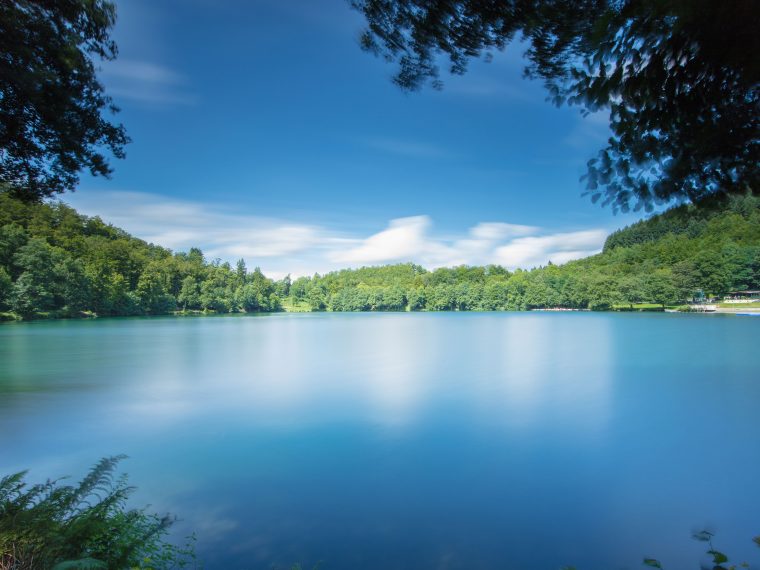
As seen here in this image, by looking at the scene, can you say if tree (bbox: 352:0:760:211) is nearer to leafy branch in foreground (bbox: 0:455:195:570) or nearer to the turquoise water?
the turquoise water

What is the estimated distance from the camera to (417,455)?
21.4 ft

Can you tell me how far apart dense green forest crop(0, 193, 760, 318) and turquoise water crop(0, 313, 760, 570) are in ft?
50.5

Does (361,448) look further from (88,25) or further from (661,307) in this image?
(661,307)

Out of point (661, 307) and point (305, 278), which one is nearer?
point (661, 307)

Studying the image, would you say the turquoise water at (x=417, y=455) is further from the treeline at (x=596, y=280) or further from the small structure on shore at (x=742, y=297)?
the small structure on shore at (x=742, y=297)

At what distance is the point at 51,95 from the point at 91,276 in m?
52.0

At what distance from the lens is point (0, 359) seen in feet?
51.0

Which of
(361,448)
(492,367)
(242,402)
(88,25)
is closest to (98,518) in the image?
(361,448)

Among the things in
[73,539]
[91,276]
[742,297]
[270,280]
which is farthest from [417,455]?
[270,280]

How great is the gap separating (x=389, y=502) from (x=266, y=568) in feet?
5.47

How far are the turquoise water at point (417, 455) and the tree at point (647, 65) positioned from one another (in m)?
3.37

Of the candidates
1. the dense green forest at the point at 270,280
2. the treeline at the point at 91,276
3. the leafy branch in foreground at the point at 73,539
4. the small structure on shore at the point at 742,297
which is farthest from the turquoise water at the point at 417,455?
the small structure on shore at the point at 742,297

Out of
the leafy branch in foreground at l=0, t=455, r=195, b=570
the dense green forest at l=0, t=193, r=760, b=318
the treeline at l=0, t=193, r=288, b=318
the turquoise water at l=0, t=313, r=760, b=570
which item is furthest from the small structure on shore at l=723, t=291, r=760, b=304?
the treeline at l=0, t=193, r=288, b=318

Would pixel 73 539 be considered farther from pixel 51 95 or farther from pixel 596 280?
pixel 596 280
